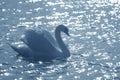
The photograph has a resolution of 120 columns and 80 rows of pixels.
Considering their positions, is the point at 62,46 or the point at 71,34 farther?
the point at 71,34

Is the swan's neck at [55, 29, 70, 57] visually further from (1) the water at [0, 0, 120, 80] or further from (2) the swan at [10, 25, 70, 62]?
(1) the water at [0, 0, 120, 80]

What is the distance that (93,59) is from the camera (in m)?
25.5

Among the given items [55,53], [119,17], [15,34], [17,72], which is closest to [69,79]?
[17,72]

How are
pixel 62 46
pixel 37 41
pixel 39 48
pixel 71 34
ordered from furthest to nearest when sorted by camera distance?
pixel 71 34
pixel 62 46
pixel 39 48
pixel 37 41

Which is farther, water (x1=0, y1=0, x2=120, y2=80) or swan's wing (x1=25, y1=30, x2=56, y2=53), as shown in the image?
swan's wing (x1=25, y1=30, x2=56, y2=53)

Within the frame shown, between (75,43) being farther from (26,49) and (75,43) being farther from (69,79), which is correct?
(69,79)

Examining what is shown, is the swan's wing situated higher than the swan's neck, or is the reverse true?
the swan's wing

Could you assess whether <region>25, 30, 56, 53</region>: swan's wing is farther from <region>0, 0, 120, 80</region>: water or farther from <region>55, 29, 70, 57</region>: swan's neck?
<region>0, 0, 120, 80</region>: water

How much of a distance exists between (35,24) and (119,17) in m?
4.82

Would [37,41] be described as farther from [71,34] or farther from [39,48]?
[71,34]

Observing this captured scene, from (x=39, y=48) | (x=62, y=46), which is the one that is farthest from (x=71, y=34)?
(x=39, y=48)

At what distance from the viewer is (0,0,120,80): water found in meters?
23.6

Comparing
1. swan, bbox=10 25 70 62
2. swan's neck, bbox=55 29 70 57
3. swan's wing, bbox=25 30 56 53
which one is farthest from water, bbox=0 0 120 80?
swan's wing, bbox=25 30 56 53

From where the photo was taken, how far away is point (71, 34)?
2984 centimetres
